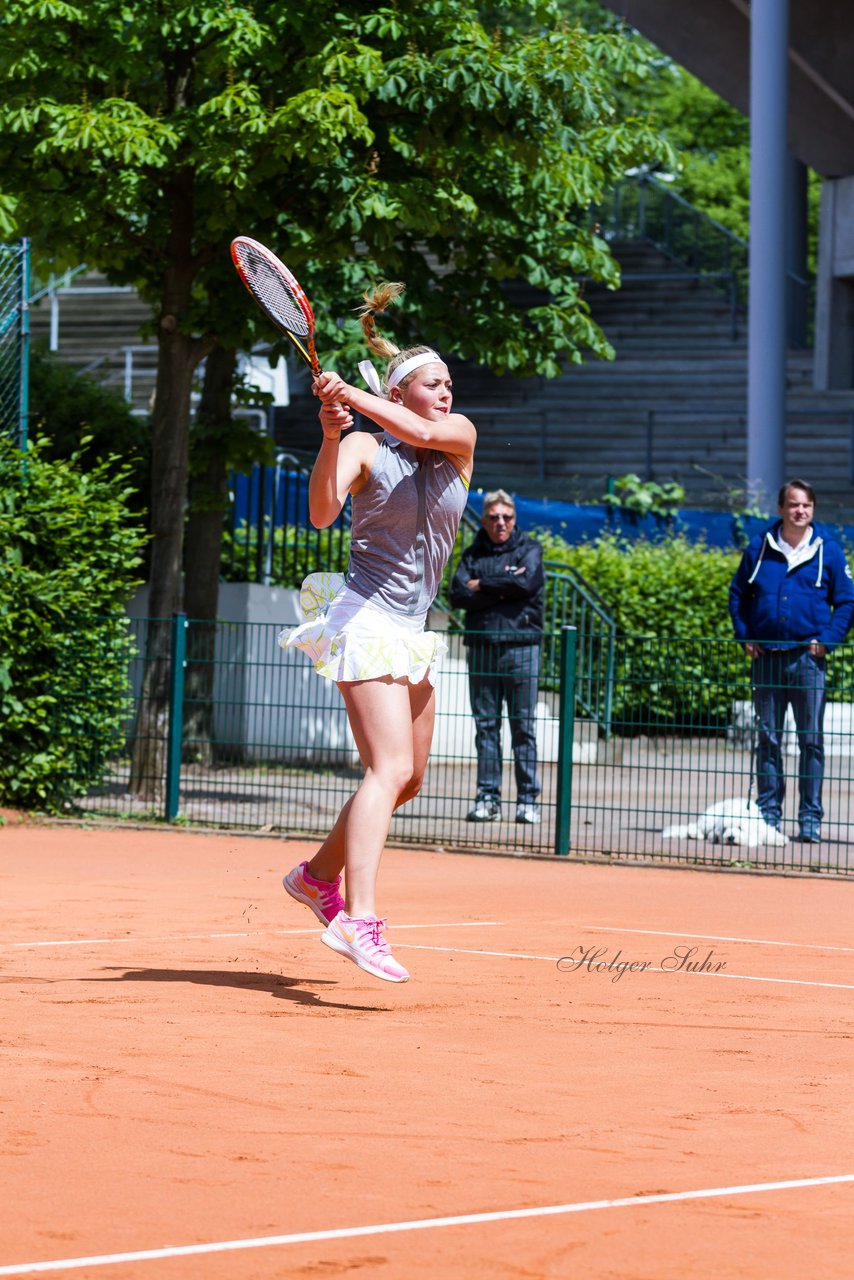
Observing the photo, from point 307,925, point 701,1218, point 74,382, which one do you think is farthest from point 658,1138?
point 74,382

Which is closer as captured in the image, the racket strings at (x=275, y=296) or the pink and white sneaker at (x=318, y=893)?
the racket strings at (x=275, y=296)

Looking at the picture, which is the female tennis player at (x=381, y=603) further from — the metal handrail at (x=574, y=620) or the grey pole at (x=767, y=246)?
the grey pole at (x=767, y=246)

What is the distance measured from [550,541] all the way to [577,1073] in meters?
15.6

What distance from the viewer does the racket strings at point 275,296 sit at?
645cm

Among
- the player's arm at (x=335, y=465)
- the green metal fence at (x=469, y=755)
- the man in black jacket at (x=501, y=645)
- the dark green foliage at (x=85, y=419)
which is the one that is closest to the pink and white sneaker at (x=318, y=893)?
the player's arm at (x=335, y=465)

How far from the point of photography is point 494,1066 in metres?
5.30

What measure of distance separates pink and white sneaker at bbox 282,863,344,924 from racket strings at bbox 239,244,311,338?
1.91 metres

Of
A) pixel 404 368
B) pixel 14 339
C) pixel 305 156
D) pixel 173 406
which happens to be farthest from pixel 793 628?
pixel 404 368

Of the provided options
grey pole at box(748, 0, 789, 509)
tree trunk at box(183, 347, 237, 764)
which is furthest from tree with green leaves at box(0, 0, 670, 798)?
grey pole at box(748, 0, 789, 509)

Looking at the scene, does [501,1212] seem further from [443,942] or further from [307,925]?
[307,925]

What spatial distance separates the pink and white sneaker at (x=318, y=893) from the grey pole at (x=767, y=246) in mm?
17382

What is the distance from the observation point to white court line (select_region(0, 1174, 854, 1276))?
134 inches

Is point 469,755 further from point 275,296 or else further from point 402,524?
point 275,296

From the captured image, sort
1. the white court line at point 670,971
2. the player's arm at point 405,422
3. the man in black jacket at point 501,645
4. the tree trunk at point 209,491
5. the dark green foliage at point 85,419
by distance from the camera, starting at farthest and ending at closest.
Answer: the dark green foliage at point 85,419, the tree trunk at point 209,491, the man in black jacket at point 501,645, the white court line at point 670,971, the player's arm at point 405,422
